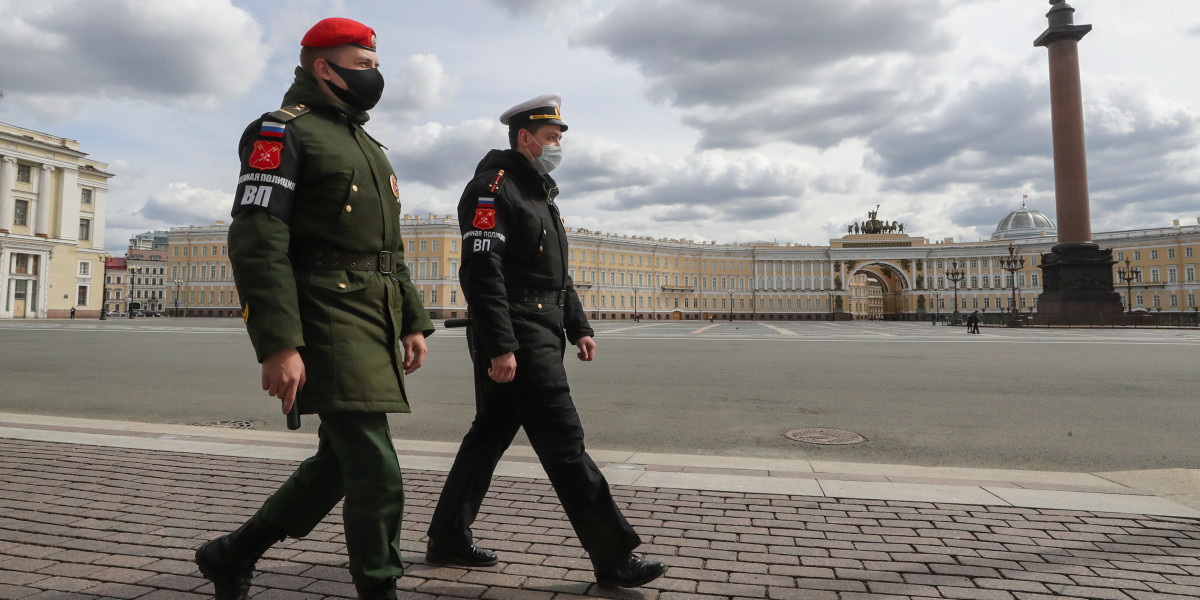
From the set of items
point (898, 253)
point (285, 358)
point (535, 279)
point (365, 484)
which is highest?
point (898, 253)

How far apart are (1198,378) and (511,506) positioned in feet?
40.5

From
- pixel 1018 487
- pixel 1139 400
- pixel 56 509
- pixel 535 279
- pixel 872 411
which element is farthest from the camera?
pixel 1139 400

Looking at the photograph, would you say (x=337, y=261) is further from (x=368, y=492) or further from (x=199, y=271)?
(x=199, y=271)

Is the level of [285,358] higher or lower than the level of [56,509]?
higher

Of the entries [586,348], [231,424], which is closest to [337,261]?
[586,348]

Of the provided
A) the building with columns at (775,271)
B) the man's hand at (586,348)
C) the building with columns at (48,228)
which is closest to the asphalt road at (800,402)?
the man's hand at (586,348)

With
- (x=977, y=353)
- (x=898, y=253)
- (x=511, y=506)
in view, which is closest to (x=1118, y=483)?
(x=511, y=506)

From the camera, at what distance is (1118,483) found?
14.8ft

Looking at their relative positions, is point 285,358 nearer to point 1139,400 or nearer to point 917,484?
point 917,484

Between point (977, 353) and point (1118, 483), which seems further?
point (977, 353)

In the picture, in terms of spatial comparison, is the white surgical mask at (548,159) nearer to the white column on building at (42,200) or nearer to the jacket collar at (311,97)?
the jacket collar at (311,97)

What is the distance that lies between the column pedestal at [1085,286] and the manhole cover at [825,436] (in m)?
37.4

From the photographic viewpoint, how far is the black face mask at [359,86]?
247 centimetres

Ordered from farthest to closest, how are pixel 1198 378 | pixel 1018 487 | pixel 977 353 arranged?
pixel 977 353 < pixel 1198 378 < pixel 1018 487
